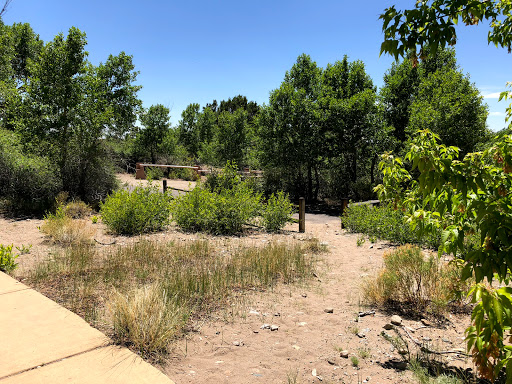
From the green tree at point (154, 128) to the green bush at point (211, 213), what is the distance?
24.9 metres

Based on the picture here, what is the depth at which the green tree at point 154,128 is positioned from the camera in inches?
1344

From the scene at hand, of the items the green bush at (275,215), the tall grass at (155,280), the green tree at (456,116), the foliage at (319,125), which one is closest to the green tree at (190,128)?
the foliage at (319,125)

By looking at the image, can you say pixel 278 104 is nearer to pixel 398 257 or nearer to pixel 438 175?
pixel 398 257

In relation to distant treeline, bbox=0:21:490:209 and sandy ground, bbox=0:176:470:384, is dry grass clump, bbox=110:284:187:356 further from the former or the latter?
distant treeline, bbox=0:21:490:209

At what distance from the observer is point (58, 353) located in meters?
3.18

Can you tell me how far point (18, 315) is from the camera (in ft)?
13.0

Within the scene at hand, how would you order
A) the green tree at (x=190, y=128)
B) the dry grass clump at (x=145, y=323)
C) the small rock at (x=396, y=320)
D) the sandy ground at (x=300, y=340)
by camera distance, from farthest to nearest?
1. the green tree at (x=190, y=128)
2. the small rock at (x=396, y=320)
3. the dry grass clump at (x=145, y=323)
4. the sandy ground at (x=300, y=340)

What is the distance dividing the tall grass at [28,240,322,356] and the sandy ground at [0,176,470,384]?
287 millimetres

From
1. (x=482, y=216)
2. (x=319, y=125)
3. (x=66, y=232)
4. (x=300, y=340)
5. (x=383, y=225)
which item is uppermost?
(x=319, y=125)

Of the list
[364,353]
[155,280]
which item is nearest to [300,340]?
[364,353]

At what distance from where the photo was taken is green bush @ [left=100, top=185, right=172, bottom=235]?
923 cm

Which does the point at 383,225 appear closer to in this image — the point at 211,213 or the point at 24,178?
the point at 211,213

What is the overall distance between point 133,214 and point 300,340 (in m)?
6.61

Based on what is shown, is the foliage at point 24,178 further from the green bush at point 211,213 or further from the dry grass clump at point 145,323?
the dry grass clump at point 145,323
